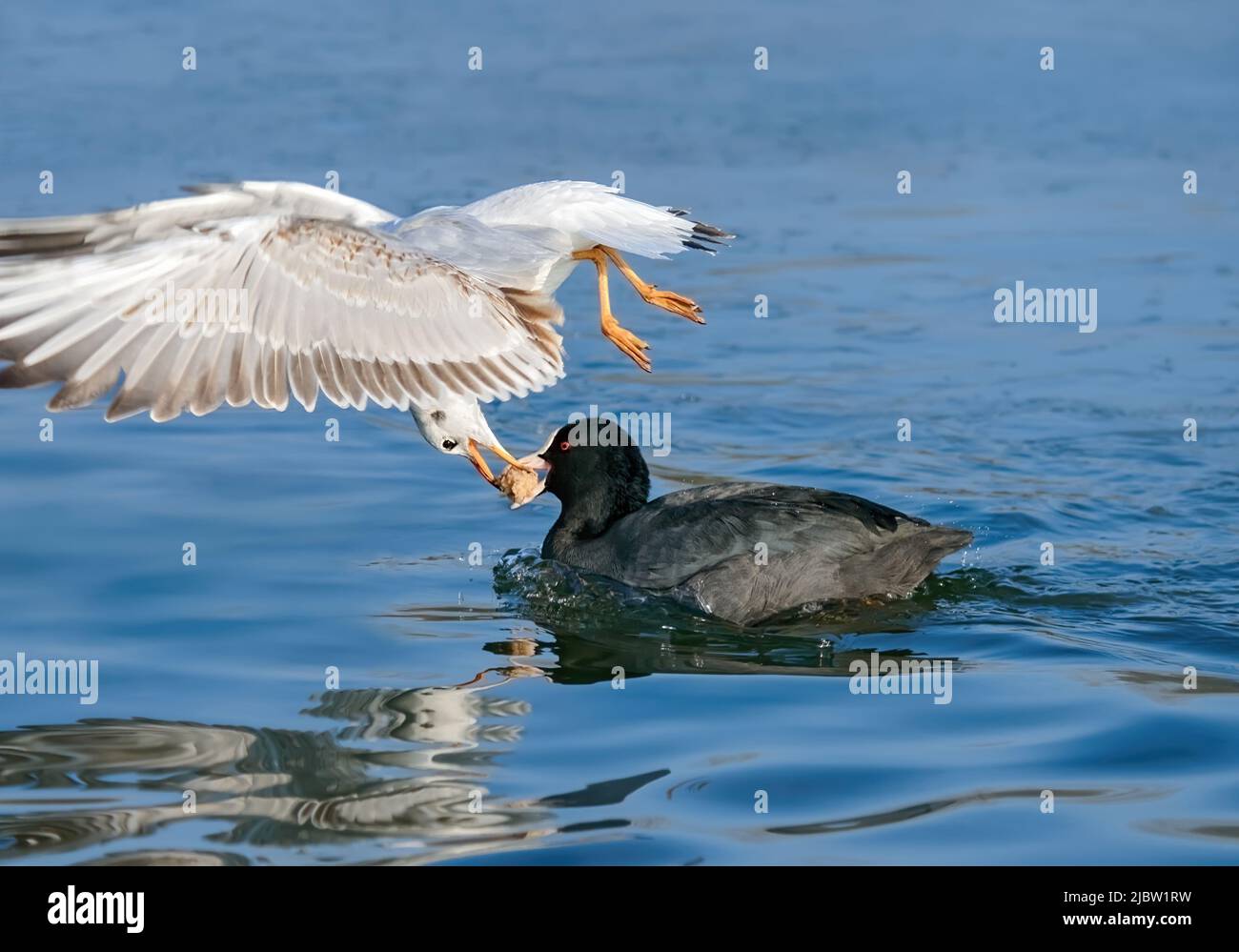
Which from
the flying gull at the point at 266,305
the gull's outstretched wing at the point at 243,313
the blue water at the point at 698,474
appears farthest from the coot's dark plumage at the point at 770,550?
the gull's outstretched wing at the point at 243,313

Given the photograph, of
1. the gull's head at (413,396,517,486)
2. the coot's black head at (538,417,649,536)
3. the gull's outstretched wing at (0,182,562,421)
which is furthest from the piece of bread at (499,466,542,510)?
the gull's outstretched wing at (0,182,562,421)

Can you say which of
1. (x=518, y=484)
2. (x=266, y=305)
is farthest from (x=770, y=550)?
(x=266, y=305)

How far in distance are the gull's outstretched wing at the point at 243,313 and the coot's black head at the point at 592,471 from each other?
2041mm

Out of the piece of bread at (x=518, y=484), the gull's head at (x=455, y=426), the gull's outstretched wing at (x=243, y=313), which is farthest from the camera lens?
the piece of bread at (x=518, y=484)

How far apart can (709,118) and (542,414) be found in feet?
17.6

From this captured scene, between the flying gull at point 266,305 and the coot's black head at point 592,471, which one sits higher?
the flying gull at point 266,305

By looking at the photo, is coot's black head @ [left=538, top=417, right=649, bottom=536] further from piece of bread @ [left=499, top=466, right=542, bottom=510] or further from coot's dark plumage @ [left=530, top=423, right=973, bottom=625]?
coot's dark plumage @ [left=530, top=423, right=973, bottom=625]

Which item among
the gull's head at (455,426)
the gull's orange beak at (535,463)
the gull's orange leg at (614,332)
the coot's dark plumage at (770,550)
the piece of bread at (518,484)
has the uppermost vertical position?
the gull's orange leg at (614,332)

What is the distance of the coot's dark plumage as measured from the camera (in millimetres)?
8562

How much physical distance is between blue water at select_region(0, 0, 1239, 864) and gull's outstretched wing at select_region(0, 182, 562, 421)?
124 centimetres

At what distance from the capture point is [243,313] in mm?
7047

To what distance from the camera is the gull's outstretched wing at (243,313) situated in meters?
6.80

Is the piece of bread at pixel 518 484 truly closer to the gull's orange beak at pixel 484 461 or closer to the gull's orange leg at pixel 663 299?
the gull's orange beak at pixel 484 461

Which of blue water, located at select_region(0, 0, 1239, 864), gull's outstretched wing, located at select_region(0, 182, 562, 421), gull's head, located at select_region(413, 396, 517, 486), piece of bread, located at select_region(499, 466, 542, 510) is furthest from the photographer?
piece of bread, located at select_region(499, 466, 542, 510)
